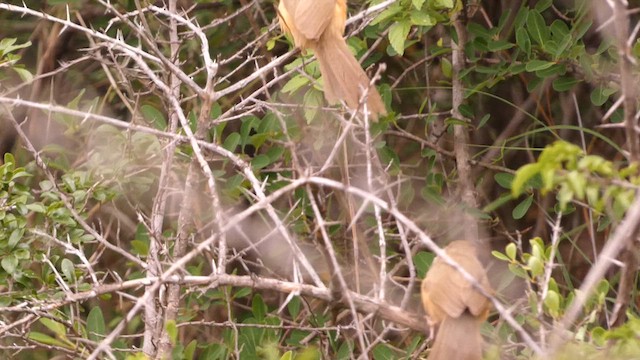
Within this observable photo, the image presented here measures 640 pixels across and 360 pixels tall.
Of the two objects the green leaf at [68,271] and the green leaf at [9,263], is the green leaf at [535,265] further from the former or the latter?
the green leaf at [9,263]

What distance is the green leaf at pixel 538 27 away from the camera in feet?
13.4

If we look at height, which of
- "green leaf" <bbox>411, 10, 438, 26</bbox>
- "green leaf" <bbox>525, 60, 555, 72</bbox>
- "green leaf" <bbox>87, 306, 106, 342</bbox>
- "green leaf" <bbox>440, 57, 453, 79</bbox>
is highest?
"green leaf" <bbox>411, 10, 438, 26</bbox>

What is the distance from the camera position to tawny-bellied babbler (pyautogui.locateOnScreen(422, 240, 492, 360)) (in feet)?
10.1

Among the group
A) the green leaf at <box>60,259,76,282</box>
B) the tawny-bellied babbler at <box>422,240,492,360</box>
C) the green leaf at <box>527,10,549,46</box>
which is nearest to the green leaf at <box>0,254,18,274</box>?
the green leaf at <box>60,259,76,282</box>

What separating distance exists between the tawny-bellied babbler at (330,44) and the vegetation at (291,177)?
9 cm

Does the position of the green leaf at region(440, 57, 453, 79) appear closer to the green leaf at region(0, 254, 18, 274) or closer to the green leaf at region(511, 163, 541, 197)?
the green leaf at region(0, 254, 18, 274)

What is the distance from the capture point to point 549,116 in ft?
15.7

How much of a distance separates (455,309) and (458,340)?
15 centimetres

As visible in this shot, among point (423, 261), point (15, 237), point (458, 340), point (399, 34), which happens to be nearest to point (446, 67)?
point (399, 34)

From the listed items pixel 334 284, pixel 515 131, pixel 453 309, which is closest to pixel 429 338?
pixel 453 309

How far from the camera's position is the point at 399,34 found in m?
3.73

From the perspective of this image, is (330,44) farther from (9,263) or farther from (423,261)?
(9,263)

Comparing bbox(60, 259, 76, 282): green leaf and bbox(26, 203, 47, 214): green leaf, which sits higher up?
bbox(26, 203, 47, 214): green leaf

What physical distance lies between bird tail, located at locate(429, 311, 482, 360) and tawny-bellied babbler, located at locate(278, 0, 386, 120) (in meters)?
0.75
